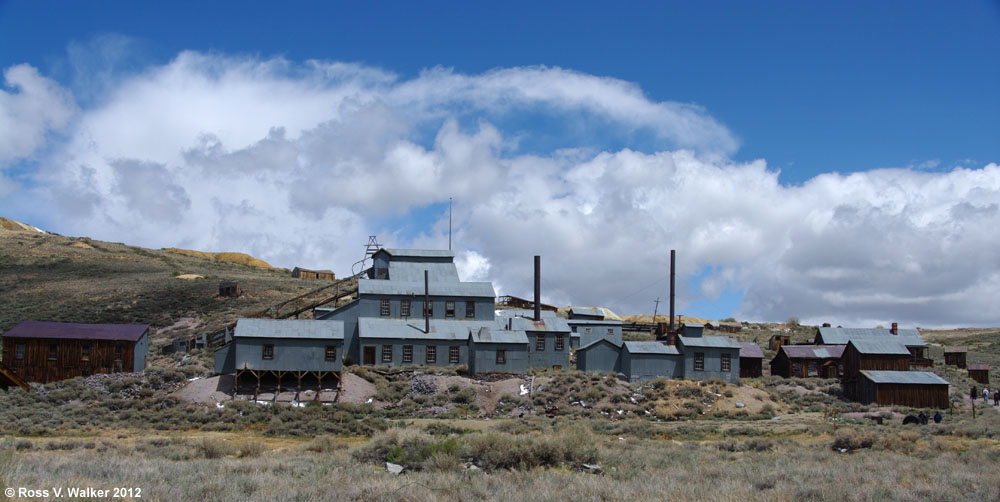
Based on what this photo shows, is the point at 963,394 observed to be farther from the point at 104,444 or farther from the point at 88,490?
the point at 88,490

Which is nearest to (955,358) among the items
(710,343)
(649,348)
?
(710,343)

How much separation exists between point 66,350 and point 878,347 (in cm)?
→ 5019

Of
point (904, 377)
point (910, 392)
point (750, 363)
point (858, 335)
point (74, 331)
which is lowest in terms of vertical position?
point (910, 392)

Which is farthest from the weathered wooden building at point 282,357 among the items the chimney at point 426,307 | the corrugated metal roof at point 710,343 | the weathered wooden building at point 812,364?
the weathered wooden building at point 812,364

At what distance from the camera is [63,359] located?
150 ft

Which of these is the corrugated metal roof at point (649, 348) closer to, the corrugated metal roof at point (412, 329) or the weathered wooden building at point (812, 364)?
the corrugated metal roof at point (412, 329)

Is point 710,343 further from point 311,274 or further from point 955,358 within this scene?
point 311,274

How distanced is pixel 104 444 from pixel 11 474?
1162 centimetres

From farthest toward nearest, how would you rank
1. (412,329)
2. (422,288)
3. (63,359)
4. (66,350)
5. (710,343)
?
(422,288), (412,329), (710,343), (66,350), (63,359)

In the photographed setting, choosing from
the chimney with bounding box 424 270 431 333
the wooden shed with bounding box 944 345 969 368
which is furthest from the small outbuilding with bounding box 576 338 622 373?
the wooden shed with bounding box 944 345 969 368

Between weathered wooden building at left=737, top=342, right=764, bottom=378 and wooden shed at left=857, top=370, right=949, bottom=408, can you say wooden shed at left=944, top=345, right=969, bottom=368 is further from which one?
wooden shed at left=857, top=370, right=949, bottom=408

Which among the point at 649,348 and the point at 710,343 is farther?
the point at 710,343

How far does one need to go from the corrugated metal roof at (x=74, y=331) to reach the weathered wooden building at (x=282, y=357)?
6.19m

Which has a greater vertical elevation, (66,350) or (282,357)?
(66,350)
